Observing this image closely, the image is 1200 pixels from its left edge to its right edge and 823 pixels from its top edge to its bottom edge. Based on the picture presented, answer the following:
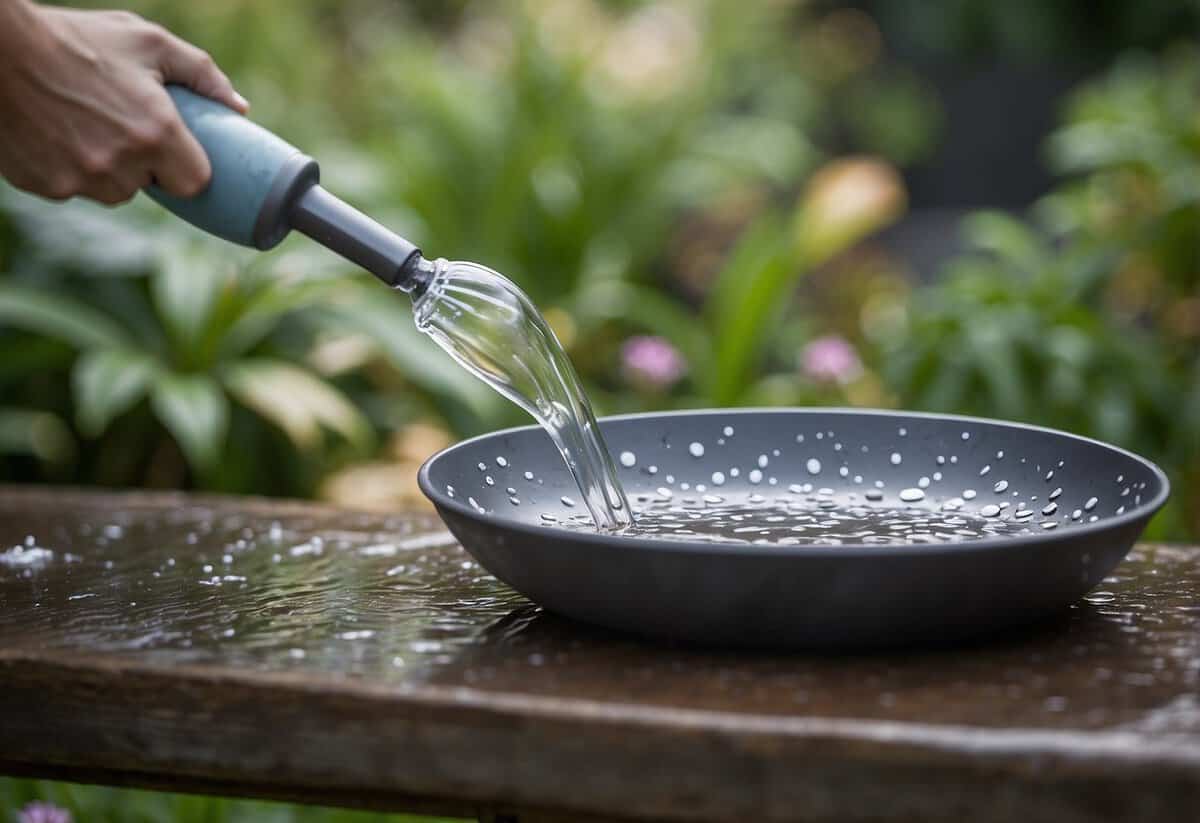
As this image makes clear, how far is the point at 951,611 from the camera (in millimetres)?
847

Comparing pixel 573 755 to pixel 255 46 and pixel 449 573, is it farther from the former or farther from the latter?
pixel 255 46

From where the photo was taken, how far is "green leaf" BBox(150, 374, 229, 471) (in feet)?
8.00

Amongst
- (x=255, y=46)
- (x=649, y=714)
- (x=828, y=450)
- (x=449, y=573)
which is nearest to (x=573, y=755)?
(x=649, y=714)

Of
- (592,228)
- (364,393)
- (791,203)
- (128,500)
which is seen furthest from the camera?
(791,203)

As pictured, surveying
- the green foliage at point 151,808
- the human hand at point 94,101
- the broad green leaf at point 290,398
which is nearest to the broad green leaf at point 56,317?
the broad green leaf at point 290,398

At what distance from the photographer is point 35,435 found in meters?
2.85

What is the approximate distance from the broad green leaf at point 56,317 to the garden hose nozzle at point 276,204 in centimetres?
167

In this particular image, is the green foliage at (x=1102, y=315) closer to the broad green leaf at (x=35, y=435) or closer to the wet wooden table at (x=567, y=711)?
the wet wooden table at (x=567, y=711)

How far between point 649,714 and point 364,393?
8.23ft

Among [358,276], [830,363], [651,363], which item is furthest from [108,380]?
[830,363]

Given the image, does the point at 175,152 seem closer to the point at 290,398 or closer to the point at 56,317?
the point at 290,398

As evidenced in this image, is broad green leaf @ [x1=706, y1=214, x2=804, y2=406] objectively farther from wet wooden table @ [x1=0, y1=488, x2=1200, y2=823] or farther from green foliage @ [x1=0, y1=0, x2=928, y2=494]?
wet wooden table @ [x1=0, y1=488, x2=1200, y2=823]

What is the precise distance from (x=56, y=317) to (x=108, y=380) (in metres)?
0.22

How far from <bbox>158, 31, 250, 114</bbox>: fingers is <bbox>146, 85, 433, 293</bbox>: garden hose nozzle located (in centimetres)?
4
